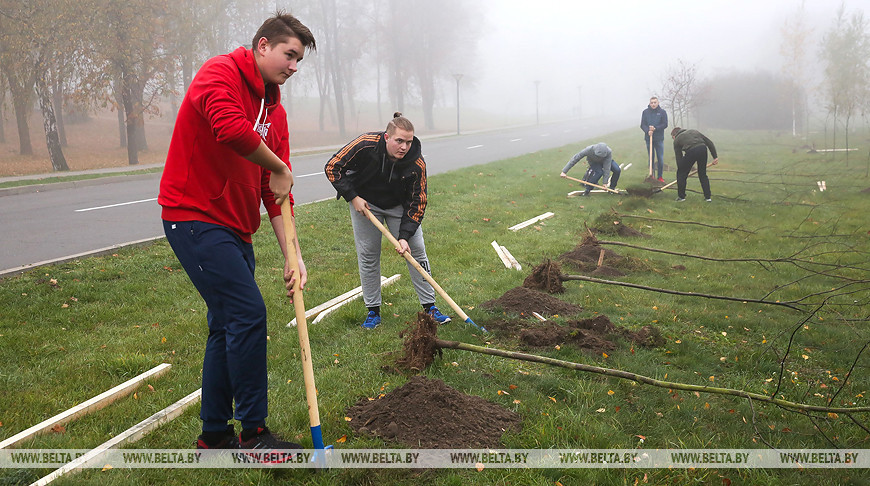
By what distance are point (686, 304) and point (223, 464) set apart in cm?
505

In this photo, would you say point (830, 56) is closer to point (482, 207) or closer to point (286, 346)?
point (482, 207)

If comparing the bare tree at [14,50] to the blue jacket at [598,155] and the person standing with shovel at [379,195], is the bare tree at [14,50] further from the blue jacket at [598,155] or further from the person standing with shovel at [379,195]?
the person standing with shovel at [379,195]

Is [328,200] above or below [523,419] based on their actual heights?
above

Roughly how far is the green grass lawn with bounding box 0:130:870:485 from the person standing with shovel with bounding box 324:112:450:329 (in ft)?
1.24

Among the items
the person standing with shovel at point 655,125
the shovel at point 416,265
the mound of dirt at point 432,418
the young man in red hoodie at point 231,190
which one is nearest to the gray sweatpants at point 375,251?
the shovel at point 416,265

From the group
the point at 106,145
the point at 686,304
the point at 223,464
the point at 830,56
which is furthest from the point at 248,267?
the point at 830,56

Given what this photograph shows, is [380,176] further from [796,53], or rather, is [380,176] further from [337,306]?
[796,53]

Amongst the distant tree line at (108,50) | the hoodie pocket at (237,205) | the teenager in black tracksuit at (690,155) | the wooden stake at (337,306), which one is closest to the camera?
the hoodie pocket at (237,205)

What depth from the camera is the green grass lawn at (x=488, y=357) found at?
11.0 feet

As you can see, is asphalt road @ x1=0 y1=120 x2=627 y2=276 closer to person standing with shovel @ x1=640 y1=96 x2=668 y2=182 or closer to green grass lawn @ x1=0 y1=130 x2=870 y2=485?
green grass lawn @ x1=0 y1=130 x2=870 y2=485

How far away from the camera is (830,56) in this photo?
108 feet

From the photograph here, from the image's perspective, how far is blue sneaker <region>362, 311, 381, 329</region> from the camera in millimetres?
5320

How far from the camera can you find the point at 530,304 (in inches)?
227

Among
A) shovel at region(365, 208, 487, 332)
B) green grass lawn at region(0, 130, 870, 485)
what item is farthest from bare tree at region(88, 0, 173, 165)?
shovel at region(365, 208, 487, 332)
